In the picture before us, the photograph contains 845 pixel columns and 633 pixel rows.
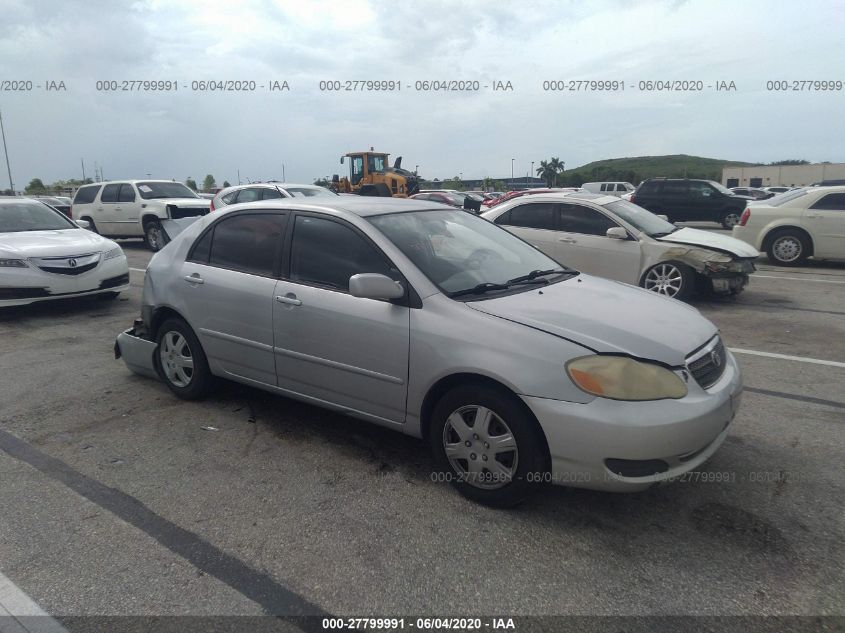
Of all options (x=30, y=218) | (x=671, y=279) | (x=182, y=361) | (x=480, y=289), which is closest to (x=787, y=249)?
(x=671, y=279)

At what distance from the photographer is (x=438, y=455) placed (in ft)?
10.9

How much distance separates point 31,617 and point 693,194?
2148cm

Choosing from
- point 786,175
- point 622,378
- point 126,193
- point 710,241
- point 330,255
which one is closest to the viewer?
point 622,378

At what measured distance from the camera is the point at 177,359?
4.71 metres

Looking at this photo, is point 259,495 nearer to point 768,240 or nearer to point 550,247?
point 550,247

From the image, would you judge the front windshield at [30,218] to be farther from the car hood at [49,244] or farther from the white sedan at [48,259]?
the car hood at [49,244]

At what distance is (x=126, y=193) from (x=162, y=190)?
2.75 ft

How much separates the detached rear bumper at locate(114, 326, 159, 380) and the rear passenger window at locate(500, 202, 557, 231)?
17.8 feet

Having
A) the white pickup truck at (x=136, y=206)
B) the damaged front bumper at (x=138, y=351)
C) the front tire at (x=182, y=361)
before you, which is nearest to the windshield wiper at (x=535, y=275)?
the front tire at (x=182, y=361)

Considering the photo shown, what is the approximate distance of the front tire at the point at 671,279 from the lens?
809 cm

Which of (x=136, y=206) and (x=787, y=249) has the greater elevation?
(x=136, y=206)

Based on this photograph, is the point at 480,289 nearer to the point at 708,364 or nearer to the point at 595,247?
the point at 708,364

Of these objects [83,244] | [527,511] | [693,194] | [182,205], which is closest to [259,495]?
[527,511]

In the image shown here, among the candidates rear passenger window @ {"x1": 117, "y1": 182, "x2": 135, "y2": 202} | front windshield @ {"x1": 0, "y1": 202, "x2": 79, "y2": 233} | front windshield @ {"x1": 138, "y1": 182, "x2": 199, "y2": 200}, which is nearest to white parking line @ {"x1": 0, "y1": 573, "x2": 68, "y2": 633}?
front windshield @ {"x1": 0, "y1": 202, "x2": 79, "y2": 233}
